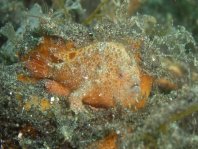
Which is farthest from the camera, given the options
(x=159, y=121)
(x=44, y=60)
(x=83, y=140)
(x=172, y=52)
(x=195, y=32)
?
(x=195, y=32)

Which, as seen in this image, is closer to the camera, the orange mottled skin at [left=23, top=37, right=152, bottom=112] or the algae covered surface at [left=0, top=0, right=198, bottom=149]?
the algae covered surface at [left=0, top=0, right=198, bottom=149]

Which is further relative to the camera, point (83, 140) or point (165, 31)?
point (165, 31)

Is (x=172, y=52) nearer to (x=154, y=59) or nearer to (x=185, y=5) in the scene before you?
(x=154, y=59)

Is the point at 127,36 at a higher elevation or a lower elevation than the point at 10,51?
higher

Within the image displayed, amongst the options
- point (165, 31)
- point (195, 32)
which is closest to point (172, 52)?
point (165, 31)

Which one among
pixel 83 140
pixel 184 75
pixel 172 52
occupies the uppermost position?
pixel 172 52

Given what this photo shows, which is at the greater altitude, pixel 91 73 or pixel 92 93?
pixel 91 73
